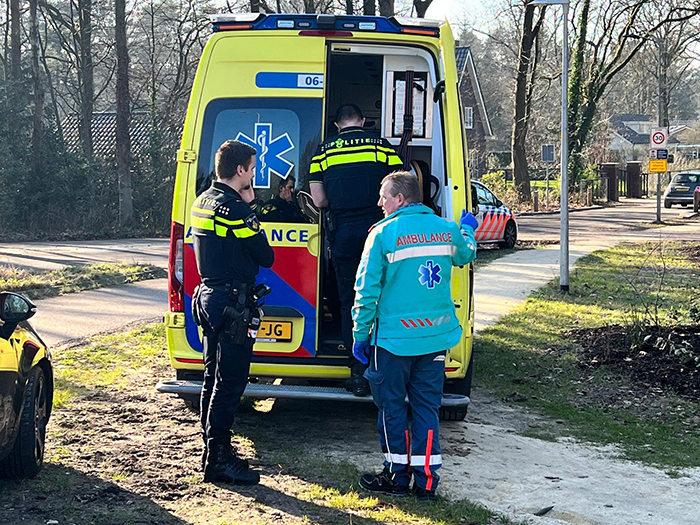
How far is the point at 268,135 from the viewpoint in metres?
5.77

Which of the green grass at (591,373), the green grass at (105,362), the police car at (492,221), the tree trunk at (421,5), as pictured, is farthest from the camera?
the tree trunk at (421,5)

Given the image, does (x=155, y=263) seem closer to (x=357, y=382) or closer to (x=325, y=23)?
(x=325, y=23)

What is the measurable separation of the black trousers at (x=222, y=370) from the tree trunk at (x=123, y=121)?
2304 centimetres

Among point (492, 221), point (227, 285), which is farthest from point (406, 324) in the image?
point (492, 221)

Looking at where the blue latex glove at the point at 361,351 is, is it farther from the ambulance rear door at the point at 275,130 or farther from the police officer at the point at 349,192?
the ambulance rear door at the point at 275,130

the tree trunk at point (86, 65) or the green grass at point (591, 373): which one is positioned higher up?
the tree trunk at point (86, 65)

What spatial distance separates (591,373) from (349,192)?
3512 millimetres

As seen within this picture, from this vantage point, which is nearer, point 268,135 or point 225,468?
point 225,468

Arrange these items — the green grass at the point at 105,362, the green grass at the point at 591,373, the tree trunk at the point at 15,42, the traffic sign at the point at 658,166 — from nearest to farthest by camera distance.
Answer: the green grass at the point at 591,373, the green grass at the point at 105,362, the traffic sign at the point at 658,166, the tree trunk at the point at 15,42

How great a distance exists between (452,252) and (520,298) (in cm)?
770

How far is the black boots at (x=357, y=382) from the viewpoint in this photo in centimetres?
552

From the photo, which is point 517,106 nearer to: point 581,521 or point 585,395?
point 585,395

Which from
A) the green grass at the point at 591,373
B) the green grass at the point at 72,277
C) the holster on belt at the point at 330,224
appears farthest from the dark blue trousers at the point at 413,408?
the green grass at the point at 72,277

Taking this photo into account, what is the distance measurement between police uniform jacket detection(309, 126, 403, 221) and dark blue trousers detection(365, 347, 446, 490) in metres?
1.25
